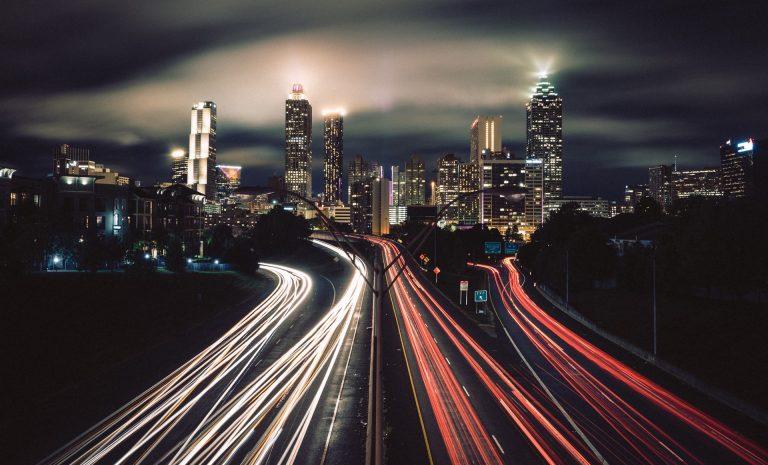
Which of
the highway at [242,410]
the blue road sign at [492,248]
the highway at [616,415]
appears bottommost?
the highway at [616,415]

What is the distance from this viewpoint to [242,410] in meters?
23.6

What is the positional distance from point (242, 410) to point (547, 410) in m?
13.7

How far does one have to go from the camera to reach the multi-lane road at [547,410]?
1936cm

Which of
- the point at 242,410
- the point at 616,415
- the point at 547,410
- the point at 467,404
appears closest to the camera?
the point at 242,410

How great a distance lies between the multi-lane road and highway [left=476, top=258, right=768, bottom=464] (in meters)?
0.05

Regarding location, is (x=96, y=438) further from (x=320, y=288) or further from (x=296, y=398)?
(x=320, y=288)

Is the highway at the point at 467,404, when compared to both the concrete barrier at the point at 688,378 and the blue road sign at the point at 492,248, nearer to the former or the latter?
the concrete barrier at the point at 688,378

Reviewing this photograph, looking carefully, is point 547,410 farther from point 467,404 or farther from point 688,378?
point 688,378

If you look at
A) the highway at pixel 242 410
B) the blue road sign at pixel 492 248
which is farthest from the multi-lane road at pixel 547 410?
the blue road sign at pixel 492 248

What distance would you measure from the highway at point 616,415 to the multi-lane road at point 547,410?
1.8 inches

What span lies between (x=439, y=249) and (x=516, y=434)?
281 feet

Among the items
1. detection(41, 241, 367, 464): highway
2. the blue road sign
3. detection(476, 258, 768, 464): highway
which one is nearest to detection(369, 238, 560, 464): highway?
detection(476, 258, 768, 464): highway

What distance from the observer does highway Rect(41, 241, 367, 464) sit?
1900 cm

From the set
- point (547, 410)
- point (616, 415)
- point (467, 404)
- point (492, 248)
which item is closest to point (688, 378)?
point (616, 415)
